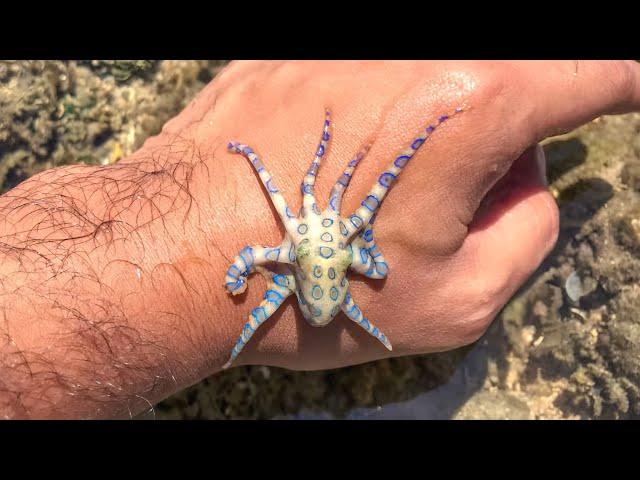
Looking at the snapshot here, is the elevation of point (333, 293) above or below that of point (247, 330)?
above

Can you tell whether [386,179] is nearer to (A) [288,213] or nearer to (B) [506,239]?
(A) [288,213]

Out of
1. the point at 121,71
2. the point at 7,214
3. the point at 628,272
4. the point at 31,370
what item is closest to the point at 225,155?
the point at 7,214

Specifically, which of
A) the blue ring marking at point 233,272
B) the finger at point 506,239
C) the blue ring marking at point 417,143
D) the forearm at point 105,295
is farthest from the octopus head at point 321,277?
the finger at point 506,239

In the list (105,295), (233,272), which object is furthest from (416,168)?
(105,295)

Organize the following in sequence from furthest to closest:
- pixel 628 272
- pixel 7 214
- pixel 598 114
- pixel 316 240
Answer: pixel 628 272
pixel 598 114
pixel 7 214
pixel 316 240

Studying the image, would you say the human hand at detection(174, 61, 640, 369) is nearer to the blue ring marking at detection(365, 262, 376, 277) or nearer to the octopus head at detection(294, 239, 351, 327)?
the blue ring marking at detection(365, 262, 376, 277)
